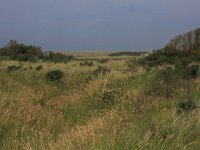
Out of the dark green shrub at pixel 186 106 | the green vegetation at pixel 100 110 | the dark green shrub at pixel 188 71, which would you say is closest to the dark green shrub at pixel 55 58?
the green vegetation at pixel 100 110

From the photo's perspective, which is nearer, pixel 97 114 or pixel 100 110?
pixel 97 114

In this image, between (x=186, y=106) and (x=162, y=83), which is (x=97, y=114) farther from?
(x=162, y=83)

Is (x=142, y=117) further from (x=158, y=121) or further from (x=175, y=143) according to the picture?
(x=175, y=143)

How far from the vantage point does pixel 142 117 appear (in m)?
13.1

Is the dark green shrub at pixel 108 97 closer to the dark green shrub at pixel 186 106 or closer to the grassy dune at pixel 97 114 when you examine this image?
the grassy dune at pixel 97 114

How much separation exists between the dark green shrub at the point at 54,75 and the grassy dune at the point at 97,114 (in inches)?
10.1

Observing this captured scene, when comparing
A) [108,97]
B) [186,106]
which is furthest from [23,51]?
[186,106]

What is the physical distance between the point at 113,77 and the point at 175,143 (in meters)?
12.8

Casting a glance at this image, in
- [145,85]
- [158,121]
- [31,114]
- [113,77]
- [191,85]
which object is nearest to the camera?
[158,121]

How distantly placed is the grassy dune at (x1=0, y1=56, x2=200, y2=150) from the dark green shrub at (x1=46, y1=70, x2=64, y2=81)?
0.26 meters

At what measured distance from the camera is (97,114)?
56.4 feet

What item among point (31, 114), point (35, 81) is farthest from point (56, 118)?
point (35, 81)

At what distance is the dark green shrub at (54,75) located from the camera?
25819 mm

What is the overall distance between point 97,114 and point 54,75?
9196mm
